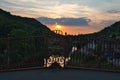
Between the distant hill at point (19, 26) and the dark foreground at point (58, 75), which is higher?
the distant hill at point (19, 26)

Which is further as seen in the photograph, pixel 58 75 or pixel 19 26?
pixel 19 26

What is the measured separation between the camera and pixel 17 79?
8.89 meters

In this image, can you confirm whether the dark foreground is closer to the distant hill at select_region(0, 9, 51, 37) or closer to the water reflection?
the water reflection

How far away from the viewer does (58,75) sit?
9734 millimetres

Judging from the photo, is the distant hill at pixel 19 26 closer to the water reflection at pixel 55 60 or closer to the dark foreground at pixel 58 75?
the water reflection at pixel 55 60

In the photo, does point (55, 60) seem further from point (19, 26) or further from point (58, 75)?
point (19, 26)

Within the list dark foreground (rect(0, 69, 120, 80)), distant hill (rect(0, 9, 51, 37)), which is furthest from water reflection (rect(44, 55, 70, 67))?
distant hill (rect(0, 9, 51, 37))

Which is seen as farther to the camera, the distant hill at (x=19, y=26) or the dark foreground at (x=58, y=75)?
the distant hill at (x=19, y=26)

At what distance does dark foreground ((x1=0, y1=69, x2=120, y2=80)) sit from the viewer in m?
9.23

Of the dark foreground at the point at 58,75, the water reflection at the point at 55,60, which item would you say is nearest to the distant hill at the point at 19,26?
the water reflection at the point at 55,60

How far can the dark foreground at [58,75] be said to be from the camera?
9.23m

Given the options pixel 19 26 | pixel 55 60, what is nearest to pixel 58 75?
pixel 55 60

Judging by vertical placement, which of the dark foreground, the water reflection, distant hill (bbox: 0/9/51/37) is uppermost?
distant hill (bbox: 0/9/51/37)

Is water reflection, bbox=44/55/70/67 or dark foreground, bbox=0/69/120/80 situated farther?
water reflection, bbox=44/55/70/67
